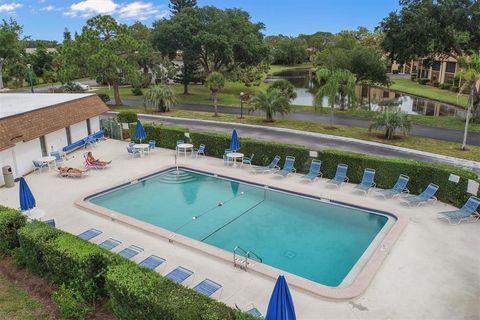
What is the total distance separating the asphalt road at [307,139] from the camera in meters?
24.4

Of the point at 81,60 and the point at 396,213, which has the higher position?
the point at 81,60

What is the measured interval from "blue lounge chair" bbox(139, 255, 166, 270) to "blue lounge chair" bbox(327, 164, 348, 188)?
1075 cm

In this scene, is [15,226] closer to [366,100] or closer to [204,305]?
[204,305]

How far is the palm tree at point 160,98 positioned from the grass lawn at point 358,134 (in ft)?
3.74

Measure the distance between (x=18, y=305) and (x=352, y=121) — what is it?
32374 mm

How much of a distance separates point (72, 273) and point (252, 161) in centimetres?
1417

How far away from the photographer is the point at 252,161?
2316 cm

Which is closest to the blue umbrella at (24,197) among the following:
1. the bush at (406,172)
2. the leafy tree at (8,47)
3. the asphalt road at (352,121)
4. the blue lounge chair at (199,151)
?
the blue lounge chair at (199,151)

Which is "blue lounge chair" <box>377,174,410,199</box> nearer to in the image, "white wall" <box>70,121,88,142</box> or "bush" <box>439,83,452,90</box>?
"white wall" <box>70,121,88,142</box>

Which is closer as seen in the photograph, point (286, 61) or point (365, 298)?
point (365, 298)

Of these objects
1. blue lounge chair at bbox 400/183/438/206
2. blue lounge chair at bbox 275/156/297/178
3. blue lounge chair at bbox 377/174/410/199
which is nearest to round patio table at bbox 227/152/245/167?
blue lounge chair at bbox 275/156/297/178

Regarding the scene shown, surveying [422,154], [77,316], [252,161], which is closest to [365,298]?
[77,316]

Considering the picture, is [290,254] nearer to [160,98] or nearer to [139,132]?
[139,132]

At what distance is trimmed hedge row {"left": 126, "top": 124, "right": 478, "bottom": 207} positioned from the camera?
56.6 ft
